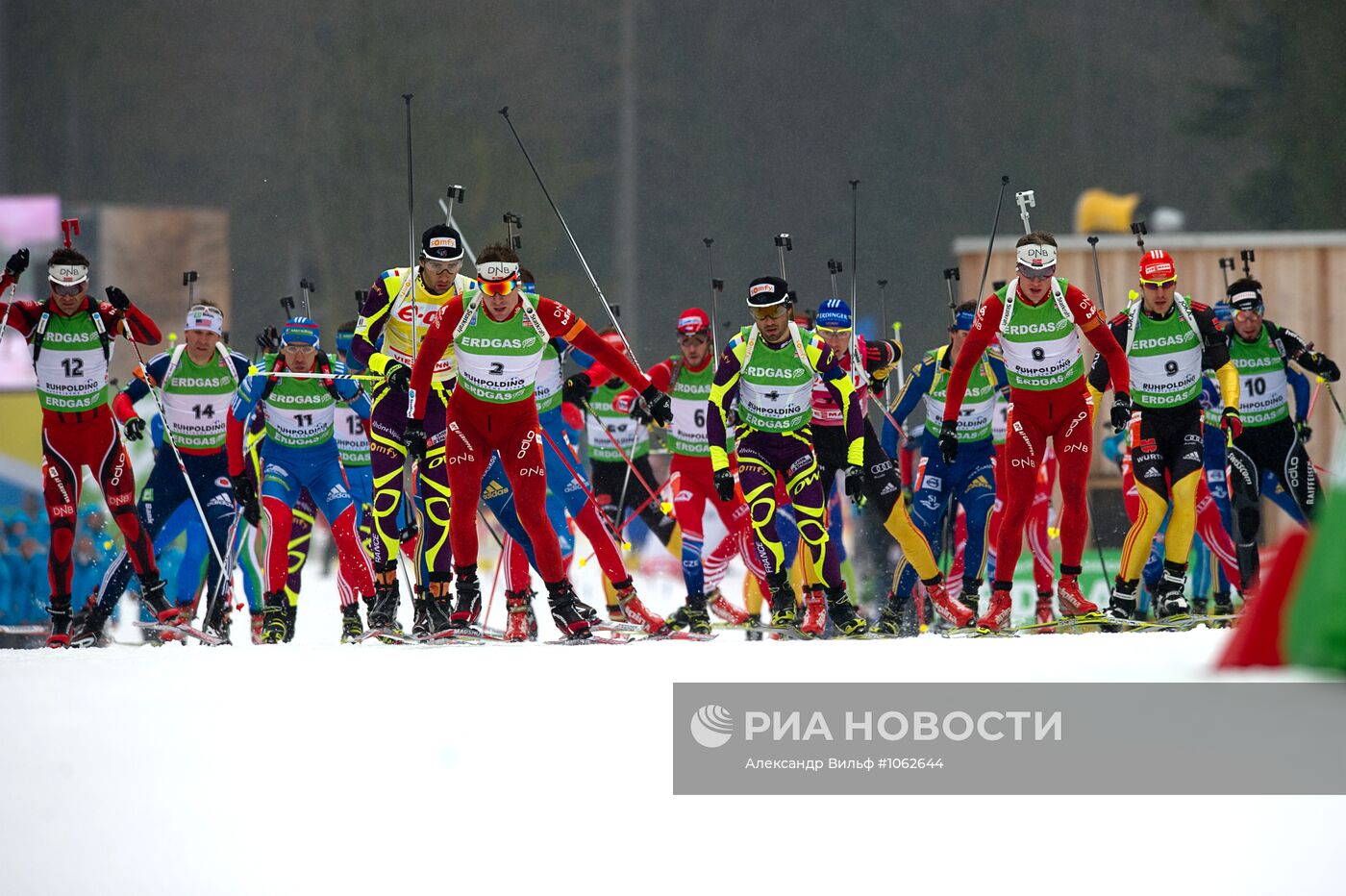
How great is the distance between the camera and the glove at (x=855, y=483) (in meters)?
9.33

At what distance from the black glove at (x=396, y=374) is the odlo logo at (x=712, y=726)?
4270 mm

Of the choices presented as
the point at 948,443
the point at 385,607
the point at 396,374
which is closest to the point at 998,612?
the point at 948,443

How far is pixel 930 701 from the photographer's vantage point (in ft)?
17.7

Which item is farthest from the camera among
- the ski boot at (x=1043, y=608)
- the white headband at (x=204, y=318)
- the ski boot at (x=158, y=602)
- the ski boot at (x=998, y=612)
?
the ski boot at (x=1043, y=608)

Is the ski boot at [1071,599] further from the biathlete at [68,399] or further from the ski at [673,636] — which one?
the biathlete at [68,399]

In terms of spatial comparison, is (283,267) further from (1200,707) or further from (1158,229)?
(1200,707)

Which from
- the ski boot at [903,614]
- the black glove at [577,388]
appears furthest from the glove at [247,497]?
the ski boot at [903,614]

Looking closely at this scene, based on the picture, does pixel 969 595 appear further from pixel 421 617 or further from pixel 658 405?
pixel 421 617

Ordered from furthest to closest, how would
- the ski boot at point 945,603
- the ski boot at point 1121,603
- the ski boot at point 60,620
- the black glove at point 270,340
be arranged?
the black glove at point 270,340
the ski boot at point 945,603
the ski boot at point 60,620
the ski boot at point 1121,603

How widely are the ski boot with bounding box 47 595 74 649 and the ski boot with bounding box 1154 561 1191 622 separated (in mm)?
5724

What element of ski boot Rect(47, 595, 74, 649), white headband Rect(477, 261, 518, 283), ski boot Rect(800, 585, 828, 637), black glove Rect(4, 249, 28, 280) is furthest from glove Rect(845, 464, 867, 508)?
black glove Rect(4, 249, 28, 280)

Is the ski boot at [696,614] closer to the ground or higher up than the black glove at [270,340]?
closer to the ground

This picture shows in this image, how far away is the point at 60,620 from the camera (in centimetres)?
929

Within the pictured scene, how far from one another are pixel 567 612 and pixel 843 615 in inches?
59.7
